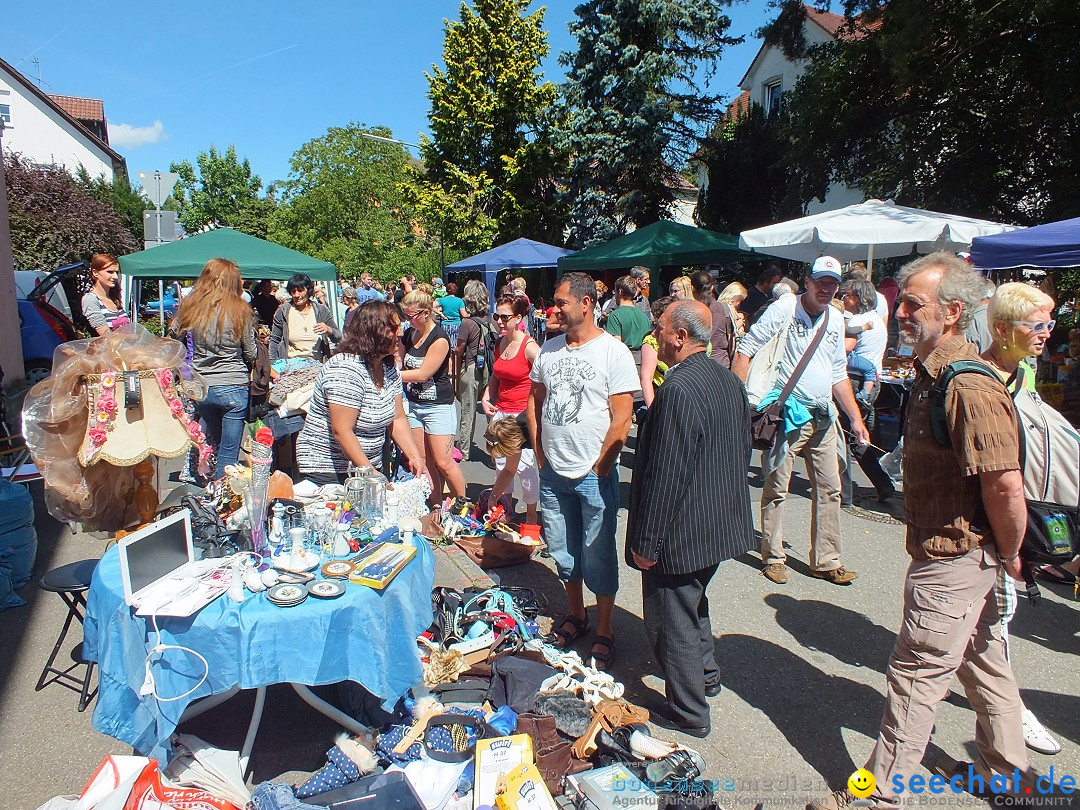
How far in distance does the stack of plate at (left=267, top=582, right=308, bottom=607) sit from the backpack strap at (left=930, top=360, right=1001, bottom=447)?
2.28 metres

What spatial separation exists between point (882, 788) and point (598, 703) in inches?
42.5

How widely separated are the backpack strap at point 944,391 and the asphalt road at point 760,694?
55.3 inches

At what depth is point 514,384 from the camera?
5051 mm

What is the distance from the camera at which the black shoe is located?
2.88 meters

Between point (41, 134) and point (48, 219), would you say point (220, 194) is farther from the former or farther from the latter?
point (48, 219)

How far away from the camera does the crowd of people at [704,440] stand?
7.54 feet

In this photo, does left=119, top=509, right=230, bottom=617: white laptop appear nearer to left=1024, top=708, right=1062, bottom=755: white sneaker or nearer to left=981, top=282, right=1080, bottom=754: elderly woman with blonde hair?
left=981, top=282, right=1080, bottom=754: elderly woman with blonde hair

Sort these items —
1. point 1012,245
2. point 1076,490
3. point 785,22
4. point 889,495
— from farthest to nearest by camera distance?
point 785,22
point 1012,245
point 889,495
point 1076,490

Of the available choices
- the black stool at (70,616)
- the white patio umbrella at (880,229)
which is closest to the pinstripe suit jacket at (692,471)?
the black stool at (70,616)

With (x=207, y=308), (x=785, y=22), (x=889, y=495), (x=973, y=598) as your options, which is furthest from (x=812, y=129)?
(x=973, y=598)

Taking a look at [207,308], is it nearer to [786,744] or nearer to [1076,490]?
[786,744]

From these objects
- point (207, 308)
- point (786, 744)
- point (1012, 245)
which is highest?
point (1012, 245)

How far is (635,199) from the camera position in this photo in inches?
713

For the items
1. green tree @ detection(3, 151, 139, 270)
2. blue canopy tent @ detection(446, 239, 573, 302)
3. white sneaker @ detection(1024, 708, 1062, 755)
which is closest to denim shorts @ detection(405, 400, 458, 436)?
white sneaker @ detection(1024, 708, 1062, 755)
